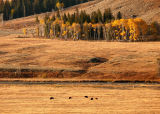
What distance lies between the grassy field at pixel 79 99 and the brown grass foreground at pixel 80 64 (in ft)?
41.7

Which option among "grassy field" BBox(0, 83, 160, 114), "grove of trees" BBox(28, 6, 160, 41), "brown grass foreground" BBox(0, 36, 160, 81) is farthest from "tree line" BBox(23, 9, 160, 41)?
"grassy field" BBox(0, 83, 160, 114)

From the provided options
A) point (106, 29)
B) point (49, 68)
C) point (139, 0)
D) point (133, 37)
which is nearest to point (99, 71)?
point (49, 68)

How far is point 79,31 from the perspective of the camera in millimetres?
141250

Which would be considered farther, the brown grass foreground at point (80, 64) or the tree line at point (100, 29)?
the tree line at point (100, 29)

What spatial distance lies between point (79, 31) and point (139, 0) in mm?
74558

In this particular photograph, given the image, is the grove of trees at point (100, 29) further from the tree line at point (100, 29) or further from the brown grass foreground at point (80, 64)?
the brown grass foreground at point (80, 64)

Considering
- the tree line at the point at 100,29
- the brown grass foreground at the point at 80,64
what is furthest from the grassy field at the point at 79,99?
the tree line at the point at 100,29

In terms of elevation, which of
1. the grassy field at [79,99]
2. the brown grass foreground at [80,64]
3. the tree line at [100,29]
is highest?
the tree line at [100,29]

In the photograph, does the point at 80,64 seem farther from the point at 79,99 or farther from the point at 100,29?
the point at 100,29

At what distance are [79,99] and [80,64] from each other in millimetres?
34598

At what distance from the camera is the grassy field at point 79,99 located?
130ft

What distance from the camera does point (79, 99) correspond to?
150 feet

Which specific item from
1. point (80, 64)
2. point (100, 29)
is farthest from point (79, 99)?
point (100, 29)

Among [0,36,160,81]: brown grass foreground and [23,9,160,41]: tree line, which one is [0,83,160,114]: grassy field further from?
[23,9,160,41]: tree line
